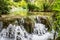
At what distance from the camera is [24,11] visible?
4234 millimetres

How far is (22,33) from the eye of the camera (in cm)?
388

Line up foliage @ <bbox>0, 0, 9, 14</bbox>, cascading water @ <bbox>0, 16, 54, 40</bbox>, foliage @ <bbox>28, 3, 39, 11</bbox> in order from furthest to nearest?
foliage @ <bbox>28, 3, 39, 11</bbox> < foliage @ <bbox>0, 0, 9, 14</bbox> < cascading water @ <bbox>0, 16, 54, 40</bbox>

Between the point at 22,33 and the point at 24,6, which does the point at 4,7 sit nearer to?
the point at 24,6

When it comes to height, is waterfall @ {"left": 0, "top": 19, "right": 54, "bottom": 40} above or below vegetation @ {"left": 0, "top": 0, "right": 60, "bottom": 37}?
below

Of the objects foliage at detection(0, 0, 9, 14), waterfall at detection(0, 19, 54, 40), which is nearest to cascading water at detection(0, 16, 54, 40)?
waterfall at detection(0, 19, 54, 40)

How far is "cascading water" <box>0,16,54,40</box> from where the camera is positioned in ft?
12.4

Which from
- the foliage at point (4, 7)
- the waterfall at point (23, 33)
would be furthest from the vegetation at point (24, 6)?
the waterfall at point (23, 33)

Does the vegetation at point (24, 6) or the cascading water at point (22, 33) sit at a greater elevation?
the vegetation at point (24, 6)

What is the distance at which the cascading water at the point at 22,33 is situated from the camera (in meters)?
3.79

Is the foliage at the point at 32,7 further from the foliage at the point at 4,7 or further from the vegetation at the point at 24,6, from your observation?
the foliage at the point at 4,7

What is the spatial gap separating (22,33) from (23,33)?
0.07ft

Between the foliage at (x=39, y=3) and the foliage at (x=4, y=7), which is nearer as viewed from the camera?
the foliage at (x=4, y=7)

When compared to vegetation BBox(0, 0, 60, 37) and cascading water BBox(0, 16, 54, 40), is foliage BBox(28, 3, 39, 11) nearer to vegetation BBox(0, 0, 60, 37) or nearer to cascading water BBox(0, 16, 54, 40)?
vegetation BBox(0, 0, 60, 37)

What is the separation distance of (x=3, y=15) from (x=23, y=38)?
63cm
